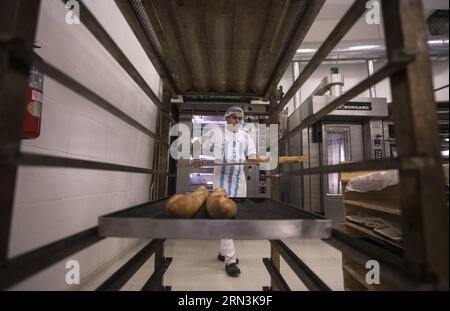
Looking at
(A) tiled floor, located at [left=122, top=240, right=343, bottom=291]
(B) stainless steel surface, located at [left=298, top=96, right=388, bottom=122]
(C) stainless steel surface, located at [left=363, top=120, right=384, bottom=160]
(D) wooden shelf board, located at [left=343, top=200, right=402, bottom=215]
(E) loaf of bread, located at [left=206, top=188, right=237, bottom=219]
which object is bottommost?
(A) tiled floor, located at [left=122, top=240, right=343, bottom=291]

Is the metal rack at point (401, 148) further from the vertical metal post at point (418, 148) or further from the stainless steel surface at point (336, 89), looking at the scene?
the stainless steel surface at point (336, 89)

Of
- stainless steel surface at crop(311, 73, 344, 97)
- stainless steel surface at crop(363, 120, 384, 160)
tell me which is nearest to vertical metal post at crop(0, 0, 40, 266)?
stainless steel surface at crop(311, 73, 344, 97)

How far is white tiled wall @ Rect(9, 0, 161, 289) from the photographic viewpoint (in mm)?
1139

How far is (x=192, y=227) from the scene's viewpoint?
0.63 metres

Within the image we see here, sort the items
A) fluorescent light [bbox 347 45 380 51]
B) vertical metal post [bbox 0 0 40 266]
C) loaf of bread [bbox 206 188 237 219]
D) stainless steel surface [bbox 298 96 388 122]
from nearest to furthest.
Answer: vertical metal post [bbox 0 0 40 266] < loaf of bread [bbox 206 188 237 219] < stainless steel surface [bbox 298 96 388 122] < fluorescent light [bbox 347 45 380 51]

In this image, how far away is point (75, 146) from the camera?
1.44 m

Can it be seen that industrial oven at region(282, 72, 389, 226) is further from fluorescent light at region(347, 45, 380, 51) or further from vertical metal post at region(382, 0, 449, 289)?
vertical metal post at region(382, 0, 449, 289)

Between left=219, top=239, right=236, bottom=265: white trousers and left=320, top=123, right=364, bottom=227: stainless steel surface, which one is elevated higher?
left=320, top=123, right=364, bottom=227: stainless steel surface

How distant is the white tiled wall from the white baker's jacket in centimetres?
93

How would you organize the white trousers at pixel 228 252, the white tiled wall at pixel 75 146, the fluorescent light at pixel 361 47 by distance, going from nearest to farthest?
1. the white tiled wall at pixel 75 146
2. the white trousers at pixel 228 252
3. the fluorescent light at pixel 361 47

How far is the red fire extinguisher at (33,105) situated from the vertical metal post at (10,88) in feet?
1.97

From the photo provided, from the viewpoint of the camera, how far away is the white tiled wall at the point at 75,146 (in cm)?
114

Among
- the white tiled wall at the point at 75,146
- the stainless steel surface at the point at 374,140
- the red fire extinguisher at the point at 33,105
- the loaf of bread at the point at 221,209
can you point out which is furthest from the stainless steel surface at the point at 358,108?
the red fire extinguisher at the point at 33,105
